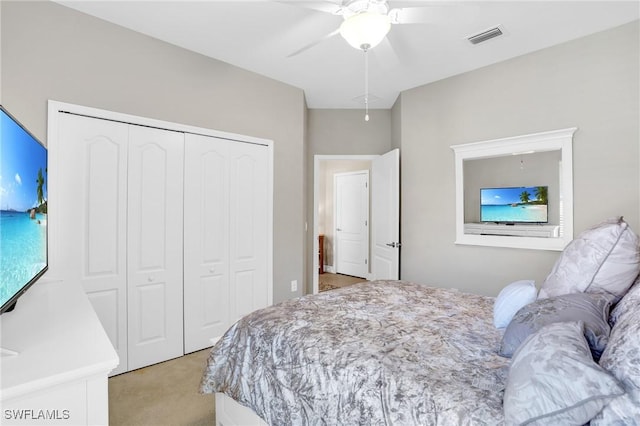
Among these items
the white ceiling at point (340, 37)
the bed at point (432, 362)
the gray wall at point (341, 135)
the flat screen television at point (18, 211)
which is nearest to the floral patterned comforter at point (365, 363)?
the bed at point (432, 362)

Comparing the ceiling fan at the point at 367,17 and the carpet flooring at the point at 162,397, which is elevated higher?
the ceiling fan at the point at 367,17

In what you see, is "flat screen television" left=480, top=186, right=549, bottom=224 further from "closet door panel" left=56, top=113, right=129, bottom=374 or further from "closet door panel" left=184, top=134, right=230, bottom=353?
"closet door panel" left=56, top=113, right=129, bottom=374

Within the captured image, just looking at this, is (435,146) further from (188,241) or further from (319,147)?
(188,241)

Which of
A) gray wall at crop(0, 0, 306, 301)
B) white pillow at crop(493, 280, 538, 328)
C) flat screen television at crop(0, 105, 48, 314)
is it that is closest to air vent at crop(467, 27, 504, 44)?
gray wall at crop(0, 0, 306, 301)

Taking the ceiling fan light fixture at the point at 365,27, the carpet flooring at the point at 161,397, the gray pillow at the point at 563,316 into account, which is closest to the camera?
the gray pillow at the point at 563,316

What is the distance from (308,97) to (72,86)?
8.09ft

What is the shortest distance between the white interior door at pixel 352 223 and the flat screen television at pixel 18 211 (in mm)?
5090

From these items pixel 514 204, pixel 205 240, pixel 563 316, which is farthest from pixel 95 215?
pixel 514 204

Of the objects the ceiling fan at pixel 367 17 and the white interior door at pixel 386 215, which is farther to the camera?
the white interior door at pixel 386 215

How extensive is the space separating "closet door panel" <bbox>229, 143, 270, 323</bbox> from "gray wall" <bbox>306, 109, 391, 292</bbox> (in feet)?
3.39

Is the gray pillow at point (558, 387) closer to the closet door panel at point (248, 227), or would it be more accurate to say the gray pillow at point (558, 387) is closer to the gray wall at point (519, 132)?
the gray wall at point (519, 132)

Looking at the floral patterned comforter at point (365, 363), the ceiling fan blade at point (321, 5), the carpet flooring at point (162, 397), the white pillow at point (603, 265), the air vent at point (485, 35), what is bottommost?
the carpet flooring at point (162, 397)

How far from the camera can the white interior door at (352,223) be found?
616cm

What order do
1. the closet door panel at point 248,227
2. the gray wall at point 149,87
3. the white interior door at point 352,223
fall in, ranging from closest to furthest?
the gray wall at point 149,87 → the closet door panel at point 248,227 → the white interior door at point 352,223
